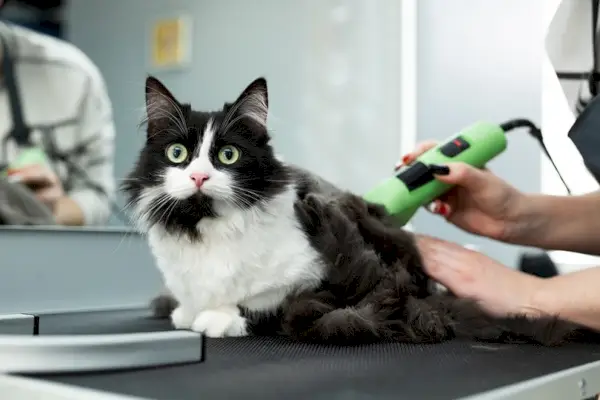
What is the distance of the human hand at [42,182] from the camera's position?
4.09 feet

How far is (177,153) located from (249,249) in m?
0.14

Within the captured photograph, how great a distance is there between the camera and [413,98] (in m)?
1.62

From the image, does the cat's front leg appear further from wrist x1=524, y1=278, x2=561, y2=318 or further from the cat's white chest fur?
wrist x1=524, y1=278, x2=561, y2=318

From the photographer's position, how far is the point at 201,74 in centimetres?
153

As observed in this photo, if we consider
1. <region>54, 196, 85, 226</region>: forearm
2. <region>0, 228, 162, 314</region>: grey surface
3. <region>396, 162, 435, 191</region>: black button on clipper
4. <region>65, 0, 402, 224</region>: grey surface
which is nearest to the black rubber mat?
<region>396, 162, 435, 191</region>: black button on clipper

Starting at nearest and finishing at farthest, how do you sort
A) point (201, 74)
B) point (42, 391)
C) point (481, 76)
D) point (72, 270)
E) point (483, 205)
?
point (42, 391), point (483, 205), point (72, 270), point (201, 74), point (481, 76)

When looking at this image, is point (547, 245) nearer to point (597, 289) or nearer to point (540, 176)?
point (597, 289)

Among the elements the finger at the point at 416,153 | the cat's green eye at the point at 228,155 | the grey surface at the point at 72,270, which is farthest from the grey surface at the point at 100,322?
the finger at the point at 416,153

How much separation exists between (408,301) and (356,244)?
0.31 feet

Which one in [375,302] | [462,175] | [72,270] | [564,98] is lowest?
[72,270]

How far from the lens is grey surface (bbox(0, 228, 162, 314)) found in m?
1.11

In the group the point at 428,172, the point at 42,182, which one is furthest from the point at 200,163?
the point at 42,182

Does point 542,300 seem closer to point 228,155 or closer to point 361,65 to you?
point 228,155

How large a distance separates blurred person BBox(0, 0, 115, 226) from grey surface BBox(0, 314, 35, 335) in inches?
21.7
